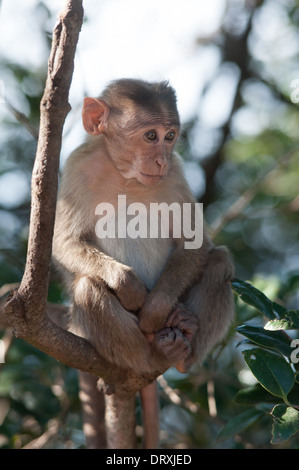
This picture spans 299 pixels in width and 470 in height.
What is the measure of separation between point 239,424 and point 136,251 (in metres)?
1.42

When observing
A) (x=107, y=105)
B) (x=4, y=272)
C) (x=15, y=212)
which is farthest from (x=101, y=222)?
(x=15, y=212)

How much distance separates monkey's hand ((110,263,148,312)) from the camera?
3.81 metres

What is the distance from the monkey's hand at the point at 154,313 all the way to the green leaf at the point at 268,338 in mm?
682

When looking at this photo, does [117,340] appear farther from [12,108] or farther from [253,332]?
[12,108]

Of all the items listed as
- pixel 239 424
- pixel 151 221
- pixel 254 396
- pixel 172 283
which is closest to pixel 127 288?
pixel 172 283

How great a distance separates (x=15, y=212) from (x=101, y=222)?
2.54m

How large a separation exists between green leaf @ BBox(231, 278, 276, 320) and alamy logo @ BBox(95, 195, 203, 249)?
0.81 m

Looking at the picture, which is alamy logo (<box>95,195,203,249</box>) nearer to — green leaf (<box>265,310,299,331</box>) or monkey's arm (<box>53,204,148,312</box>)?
monkey's arm (<box>53,204,148,312</box>)

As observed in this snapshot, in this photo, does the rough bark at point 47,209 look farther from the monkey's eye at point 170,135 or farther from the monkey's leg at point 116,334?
the monkey's eye at point 170,135

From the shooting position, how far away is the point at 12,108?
16.5 ft

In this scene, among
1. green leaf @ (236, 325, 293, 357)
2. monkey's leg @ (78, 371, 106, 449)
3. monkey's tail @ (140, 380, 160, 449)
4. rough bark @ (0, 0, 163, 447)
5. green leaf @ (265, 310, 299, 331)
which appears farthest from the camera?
monkey's leg @ (78, 371, 106, 449)

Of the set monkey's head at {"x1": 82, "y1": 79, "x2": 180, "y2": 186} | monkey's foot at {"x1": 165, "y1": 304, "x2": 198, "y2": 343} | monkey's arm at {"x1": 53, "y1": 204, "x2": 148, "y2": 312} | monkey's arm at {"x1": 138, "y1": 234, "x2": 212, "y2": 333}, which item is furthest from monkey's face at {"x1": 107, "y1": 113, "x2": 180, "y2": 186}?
monkey's foot at {"x1": 165, "y1": 304, "x2": 198, "y2": 343}

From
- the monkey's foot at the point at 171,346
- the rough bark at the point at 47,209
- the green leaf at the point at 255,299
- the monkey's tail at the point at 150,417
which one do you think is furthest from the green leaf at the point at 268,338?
the monkey's tail at the point at 150,417

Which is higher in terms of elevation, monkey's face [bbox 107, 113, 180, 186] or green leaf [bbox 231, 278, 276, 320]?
monkey's face [bbox 107, 113, 180, 186]
